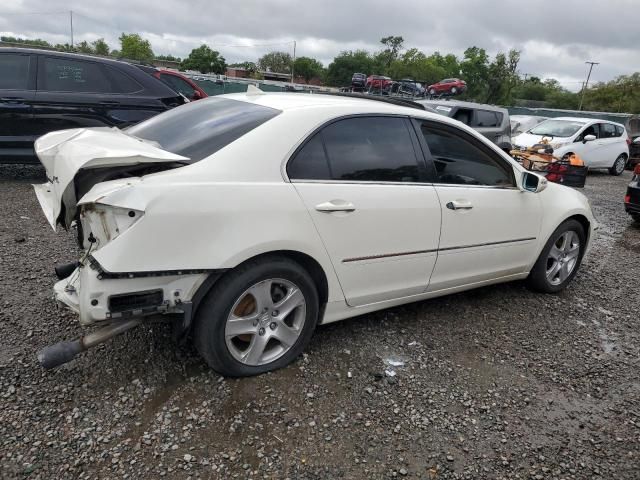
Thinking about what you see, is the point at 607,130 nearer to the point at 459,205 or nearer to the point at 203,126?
the point at 459,205

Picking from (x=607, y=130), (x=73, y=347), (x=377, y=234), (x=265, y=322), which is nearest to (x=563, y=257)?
(x=377, y=234)

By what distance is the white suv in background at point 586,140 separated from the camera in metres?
13.2

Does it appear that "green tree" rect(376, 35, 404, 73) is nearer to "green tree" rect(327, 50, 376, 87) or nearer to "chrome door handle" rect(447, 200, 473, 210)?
"green tree" rect(327, 50, 376, 87)

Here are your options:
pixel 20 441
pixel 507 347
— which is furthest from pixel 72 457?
pixel 507 347

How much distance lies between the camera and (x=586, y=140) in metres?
13.4

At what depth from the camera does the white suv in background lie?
43.2 ft

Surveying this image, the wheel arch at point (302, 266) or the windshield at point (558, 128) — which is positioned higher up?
the windshield at point (558, 128)

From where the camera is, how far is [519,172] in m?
3.89

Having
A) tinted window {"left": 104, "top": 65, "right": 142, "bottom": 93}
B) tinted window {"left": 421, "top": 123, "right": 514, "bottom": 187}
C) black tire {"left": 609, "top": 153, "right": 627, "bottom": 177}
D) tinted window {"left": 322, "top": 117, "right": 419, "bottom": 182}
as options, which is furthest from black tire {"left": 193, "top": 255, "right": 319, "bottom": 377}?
black tire {"left": 609, "top": 153, "right": 627, "bottom": 177}

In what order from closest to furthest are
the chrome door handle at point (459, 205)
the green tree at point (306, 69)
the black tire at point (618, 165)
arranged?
the chrome door handle at point (459, 205) → the black tire at point (618, 165) → the green tree at point (306, 69)

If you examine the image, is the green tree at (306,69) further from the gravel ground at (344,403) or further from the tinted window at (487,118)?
the gravel ground at (344,403)

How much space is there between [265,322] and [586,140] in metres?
13.5

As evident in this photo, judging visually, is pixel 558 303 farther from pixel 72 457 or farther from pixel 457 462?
pixel 72 457

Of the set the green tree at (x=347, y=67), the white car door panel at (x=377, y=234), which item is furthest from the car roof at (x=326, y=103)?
the green tree at (x=347, y=67)
